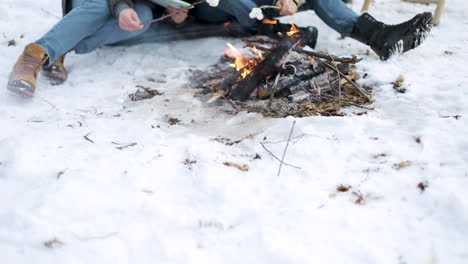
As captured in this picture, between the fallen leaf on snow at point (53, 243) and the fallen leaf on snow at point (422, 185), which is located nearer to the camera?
the fallen leaf on snow at point (53, 243)

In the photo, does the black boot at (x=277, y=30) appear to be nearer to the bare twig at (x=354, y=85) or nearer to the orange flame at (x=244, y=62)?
the orange flame at (x=244, y=62)

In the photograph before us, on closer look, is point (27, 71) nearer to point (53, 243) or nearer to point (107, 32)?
point (107, 32)

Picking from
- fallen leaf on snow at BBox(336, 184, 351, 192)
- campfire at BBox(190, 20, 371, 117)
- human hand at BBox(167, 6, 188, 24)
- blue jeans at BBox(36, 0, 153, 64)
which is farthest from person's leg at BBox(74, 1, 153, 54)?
fallen leaf on snow at BBox(336, 184, 351, 192)

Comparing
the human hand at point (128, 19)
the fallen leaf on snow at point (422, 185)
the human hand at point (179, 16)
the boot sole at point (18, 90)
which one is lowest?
the boot sole at point (18, 90)

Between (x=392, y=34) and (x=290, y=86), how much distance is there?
1162mm

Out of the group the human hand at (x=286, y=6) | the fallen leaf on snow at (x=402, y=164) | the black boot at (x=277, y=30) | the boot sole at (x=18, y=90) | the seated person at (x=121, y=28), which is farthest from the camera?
the black boot at (x=277, y=30)

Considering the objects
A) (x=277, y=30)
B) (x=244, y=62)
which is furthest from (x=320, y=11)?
(x=244, y=62)

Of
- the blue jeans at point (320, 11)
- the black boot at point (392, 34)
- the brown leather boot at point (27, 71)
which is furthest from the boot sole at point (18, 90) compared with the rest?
the black boot at point (392, 34)

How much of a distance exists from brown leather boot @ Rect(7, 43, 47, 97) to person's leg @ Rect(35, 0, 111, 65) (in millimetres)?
74

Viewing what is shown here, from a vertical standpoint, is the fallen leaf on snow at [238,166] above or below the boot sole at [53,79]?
above

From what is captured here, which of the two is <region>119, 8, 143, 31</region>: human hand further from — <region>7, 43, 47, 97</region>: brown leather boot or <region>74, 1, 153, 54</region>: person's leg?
<region>7, 43, 47, 97</region>: brown leather boot

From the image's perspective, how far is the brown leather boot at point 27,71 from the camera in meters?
2.62

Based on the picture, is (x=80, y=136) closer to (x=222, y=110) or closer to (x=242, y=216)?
(x=222, y=110)

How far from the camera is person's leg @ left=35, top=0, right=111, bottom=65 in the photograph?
2910 millimetres
